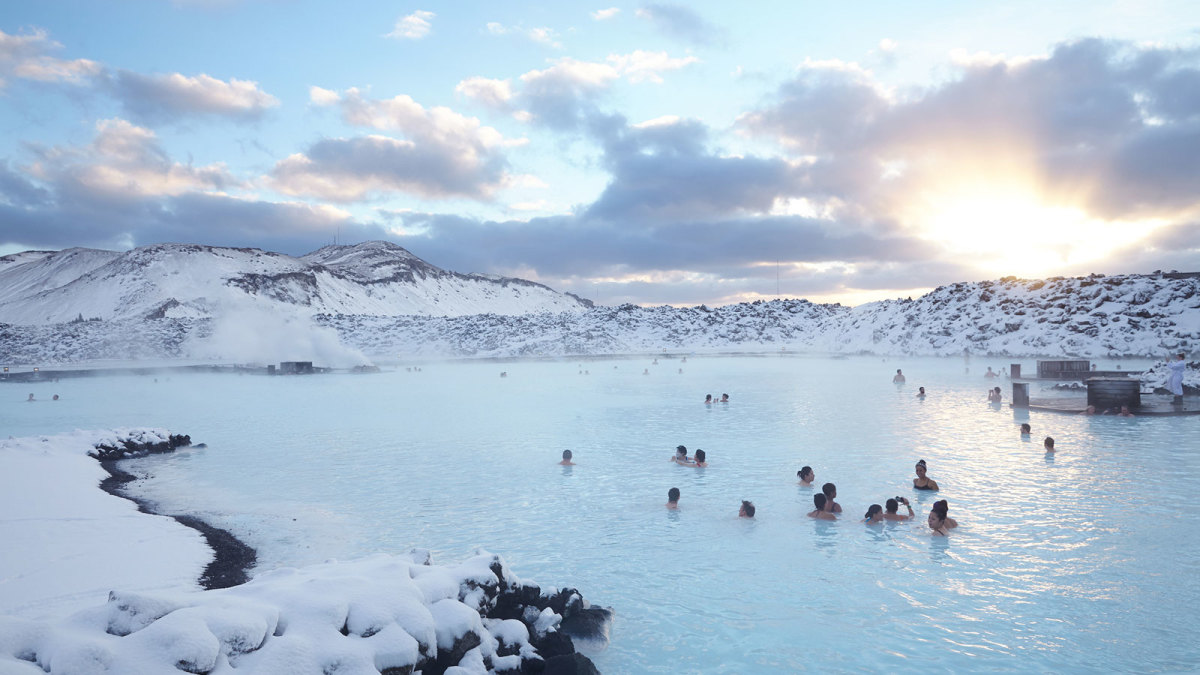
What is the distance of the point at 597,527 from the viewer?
33.5ft

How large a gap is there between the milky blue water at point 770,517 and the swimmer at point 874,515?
0.25 meters

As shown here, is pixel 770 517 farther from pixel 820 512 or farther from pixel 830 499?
pixel 830 499

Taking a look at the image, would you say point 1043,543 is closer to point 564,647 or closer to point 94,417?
point 564,647

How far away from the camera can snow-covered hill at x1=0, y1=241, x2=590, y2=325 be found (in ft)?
347

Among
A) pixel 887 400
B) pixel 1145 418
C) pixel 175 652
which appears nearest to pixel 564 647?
pixel 175 652

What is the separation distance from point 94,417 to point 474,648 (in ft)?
83.6

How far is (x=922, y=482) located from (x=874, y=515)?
2.32 metres

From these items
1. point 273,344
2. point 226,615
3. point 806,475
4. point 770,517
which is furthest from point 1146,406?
point 273,344

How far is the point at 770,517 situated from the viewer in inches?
416

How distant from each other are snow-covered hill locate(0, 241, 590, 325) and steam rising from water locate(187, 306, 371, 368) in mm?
24340

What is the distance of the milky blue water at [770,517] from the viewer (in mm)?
6434

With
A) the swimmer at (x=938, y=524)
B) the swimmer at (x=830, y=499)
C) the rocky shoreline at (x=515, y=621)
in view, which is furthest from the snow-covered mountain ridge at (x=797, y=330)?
the rocky shoreline at (x=515, y=621)

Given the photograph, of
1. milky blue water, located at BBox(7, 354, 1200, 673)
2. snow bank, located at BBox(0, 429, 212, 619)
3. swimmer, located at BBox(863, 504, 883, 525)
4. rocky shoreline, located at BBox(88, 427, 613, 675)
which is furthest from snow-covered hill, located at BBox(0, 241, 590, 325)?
rocky shoreline, located at BBox(88, 427, 613, 675)

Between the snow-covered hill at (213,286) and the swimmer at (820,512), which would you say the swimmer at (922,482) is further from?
the snow-covered hill at (213,286)
